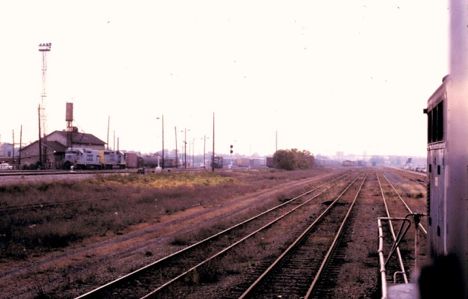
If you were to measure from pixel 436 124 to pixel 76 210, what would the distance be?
2024 centimetres

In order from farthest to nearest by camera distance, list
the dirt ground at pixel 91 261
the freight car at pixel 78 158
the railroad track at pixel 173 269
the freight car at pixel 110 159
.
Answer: the freight car at pixel 110 159 < the freight car at pixel 78 158 < the dirt ground at pixel 91 261 < the railroad track at pixel 173 269

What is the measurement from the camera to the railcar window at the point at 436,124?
16.5 ft

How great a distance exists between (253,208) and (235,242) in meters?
11.3

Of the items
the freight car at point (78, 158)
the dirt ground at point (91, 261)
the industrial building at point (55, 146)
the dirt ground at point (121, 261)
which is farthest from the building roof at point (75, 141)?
the dirt ground at point (91, 261)

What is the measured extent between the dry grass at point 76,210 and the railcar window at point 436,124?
38.0 feet

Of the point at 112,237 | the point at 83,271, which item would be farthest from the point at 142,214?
the point at 83,271

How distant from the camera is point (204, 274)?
10320 millimetres

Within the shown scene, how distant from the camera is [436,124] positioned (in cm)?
554

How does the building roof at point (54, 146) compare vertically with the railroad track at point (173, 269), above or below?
above

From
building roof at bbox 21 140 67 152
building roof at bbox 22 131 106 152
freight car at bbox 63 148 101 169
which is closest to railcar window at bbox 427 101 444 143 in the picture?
freight car at bbox 63 148 101 169

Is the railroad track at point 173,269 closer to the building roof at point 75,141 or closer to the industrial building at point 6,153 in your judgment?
the building roof at point 75,141

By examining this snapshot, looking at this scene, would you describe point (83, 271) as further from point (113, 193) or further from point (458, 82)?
point (113, 193)

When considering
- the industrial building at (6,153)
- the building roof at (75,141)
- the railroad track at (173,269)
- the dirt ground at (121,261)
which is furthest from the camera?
the industrial building at (6,153)

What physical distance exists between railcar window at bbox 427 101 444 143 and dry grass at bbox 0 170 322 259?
1159 cm
